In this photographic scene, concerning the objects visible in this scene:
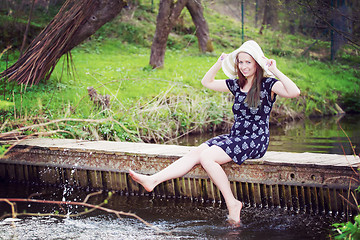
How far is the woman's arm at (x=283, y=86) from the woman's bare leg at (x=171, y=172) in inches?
33.0

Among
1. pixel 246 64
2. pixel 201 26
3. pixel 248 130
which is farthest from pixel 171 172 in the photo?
pixel 201 26

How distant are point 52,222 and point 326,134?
6088 millimetres

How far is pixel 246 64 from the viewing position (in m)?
4.48

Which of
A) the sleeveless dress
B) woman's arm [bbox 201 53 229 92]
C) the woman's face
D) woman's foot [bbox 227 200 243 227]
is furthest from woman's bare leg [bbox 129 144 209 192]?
the woman's face

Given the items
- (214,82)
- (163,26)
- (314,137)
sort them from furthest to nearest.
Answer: (163,26) → (314,137) → (214,82)

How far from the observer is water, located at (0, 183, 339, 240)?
3990 mm

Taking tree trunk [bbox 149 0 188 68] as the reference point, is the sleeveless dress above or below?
below

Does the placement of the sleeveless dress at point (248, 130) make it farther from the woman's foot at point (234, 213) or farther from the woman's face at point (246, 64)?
the woman's foot at point (234, 213)

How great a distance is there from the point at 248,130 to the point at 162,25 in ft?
25.5

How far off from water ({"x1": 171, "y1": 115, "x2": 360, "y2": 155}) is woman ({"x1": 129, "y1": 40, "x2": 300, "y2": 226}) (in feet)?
8.31

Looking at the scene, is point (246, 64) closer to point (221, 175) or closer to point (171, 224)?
point (221, 175)

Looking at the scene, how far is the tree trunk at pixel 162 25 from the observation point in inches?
465

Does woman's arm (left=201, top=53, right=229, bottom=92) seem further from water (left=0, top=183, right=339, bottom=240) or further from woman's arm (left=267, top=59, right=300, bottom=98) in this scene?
water (left=0, top=183, right=339, bottom=240)

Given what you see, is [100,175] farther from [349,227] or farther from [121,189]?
[349,227]
